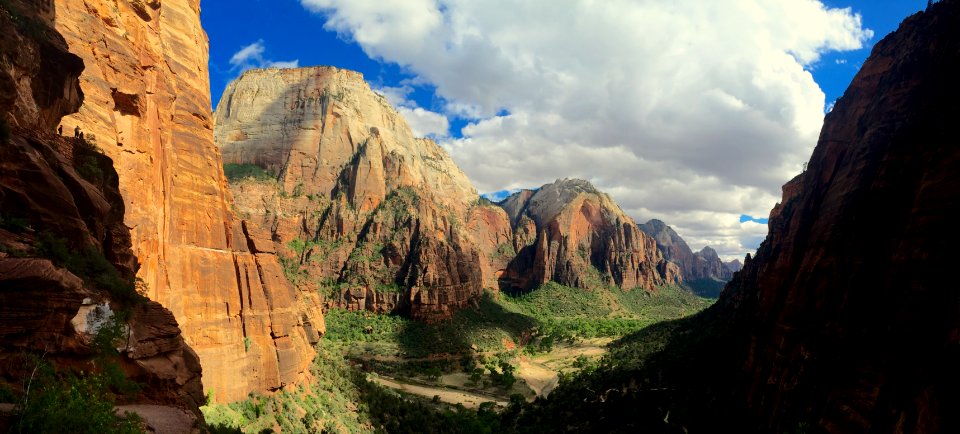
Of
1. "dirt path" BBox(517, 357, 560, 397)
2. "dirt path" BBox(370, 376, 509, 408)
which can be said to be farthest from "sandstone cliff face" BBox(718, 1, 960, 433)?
"dirt path" BBox(517, 357, 560, 397)

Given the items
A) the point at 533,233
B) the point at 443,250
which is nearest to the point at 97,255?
the point at 443,250

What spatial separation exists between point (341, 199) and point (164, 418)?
4287 inches

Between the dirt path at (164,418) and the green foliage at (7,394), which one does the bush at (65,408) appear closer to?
the green foliage at (7,394)

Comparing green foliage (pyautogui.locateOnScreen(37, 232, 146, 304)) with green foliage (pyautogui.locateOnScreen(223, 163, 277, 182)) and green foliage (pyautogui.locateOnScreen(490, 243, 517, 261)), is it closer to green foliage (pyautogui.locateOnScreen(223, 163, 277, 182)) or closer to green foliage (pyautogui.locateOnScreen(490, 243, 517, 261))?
green foliage (pyautogui.locateOnScreen(223, 163, 277, 182))

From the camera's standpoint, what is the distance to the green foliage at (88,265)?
41.9ft

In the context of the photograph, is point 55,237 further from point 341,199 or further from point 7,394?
point 341,199

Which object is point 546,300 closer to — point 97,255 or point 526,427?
point 526,427

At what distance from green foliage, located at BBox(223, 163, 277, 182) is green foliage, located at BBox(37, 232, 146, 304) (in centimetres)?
10174

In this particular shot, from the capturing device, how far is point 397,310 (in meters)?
105

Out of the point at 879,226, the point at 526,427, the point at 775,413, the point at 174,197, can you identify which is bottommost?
the point at 526,427

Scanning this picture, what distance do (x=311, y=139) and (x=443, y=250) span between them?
46.5 metres

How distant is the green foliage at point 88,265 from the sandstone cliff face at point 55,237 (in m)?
0.04

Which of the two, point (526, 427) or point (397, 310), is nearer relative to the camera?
point (526, 427)

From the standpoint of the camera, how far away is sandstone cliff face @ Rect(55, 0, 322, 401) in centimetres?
2405
